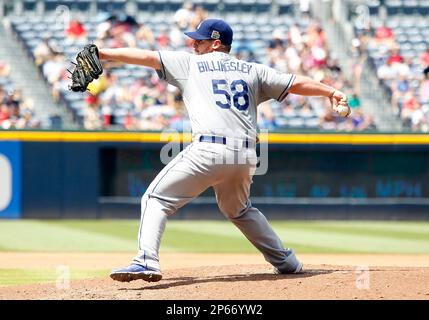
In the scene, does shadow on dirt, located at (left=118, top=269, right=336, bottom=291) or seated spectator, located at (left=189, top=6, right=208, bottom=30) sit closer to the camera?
shadow on dirt, located at (left=118, top=269, right=336, bottom=291)

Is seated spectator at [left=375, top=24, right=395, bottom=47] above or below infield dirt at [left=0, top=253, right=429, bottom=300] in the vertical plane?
above

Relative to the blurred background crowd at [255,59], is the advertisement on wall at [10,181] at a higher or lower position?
lower

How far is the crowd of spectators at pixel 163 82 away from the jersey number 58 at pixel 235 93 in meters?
7.81

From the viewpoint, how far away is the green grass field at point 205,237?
35.6ft

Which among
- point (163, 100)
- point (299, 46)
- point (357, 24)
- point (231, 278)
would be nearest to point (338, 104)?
point (231, 278)

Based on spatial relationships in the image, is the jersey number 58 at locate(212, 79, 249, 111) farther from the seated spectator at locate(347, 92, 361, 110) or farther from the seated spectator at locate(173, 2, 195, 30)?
the seated spectator at locate(173, 2, 195, 30)

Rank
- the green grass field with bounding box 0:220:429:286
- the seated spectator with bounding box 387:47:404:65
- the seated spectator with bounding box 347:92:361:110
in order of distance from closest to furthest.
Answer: the green grass field with bounding box 0:220:429:286
the seated spectator with bounding box 347:92:361:110
the seated spectator with bounding box 387:47:404:65

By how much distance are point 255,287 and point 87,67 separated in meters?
1.78

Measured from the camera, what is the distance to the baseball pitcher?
6.40 meters

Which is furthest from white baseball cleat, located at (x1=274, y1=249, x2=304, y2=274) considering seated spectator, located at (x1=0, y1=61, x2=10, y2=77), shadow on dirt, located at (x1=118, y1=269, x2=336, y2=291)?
seated spectator, located at (x1=0, y1=61, x2=10, y2=77)

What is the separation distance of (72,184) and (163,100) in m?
2.54

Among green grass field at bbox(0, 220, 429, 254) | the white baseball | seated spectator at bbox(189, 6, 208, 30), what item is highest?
seated spectator at bbox(189, 6, 208, 30)

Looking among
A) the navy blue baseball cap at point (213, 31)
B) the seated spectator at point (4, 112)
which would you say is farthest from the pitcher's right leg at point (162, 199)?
the seated spectator at point (4, 112)

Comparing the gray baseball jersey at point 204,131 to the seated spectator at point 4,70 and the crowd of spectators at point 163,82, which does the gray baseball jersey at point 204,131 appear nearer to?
the crowd of spectators at point 163,82
